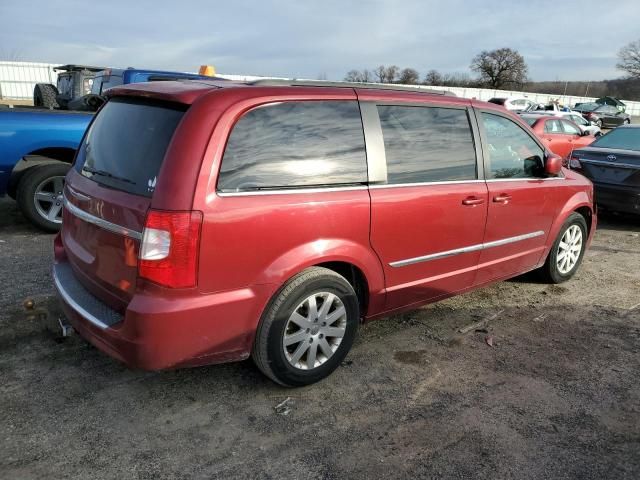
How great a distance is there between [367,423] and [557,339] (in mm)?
1892

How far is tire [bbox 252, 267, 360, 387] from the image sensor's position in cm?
285

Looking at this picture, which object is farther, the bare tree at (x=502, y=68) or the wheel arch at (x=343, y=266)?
the bare tree at (x=502, y=68)

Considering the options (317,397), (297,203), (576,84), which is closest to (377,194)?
(297,203)

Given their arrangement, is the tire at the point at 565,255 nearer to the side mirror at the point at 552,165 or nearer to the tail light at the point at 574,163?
the side mirror at the point at 552,165

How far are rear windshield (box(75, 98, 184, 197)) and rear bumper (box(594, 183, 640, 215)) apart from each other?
658 cm

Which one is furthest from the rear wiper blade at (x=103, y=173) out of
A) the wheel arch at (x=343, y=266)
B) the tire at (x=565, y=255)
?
the tire at (x=565, y=255)

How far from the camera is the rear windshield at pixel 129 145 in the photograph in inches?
104

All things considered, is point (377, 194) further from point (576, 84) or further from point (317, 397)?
point (576, 84)

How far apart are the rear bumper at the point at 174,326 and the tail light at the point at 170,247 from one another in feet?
0.27

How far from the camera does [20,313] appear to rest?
12.8 ft

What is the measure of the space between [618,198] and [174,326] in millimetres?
6788

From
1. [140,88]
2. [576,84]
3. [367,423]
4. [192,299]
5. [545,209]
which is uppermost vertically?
[576,84]

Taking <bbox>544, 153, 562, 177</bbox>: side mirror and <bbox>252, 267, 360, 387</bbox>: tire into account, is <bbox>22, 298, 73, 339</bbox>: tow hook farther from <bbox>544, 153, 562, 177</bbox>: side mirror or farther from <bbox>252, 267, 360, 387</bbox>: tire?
<bbox>544, 153, 562, 177</bbox>: side mirror

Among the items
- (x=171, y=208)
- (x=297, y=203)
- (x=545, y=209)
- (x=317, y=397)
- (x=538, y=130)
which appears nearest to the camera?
(x=171, y=208)
